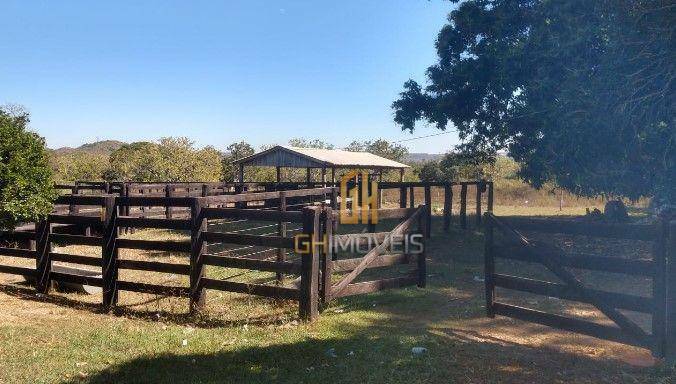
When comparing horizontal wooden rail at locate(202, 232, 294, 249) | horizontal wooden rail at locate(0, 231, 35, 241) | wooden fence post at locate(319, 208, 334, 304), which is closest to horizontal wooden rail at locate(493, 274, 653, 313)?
wooden fence post at locate(319, 208, 334, 304)

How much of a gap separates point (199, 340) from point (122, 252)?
8.07 meters

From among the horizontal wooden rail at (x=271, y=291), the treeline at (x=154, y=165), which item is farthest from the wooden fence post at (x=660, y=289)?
the treeline at (x=154, y=165)

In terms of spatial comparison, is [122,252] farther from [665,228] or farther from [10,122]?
[665,228]

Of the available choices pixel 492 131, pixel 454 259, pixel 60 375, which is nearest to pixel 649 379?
pixel 60 375

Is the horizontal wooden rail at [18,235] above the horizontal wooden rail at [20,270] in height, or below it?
above

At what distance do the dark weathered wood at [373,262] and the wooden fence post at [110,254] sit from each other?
12.1ft

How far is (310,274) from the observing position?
21.7 ft

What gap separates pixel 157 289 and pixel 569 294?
19.7ft

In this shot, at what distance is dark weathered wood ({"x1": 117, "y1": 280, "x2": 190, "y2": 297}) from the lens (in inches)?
294

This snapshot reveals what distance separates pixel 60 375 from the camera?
4754 millimetres

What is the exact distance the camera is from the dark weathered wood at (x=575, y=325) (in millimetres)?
5316

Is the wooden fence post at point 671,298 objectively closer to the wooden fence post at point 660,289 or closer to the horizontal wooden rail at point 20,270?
the wooden fence post at point 660,289

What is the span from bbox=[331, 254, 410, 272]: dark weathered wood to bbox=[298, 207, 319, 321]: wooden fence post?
508mm

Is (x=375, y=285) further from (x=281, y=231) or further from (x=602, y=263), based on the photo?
(x=602, y=263)
